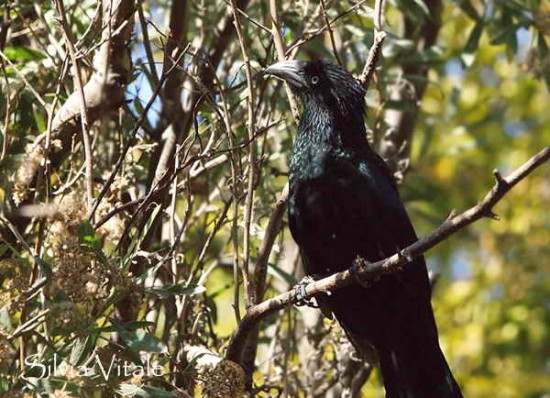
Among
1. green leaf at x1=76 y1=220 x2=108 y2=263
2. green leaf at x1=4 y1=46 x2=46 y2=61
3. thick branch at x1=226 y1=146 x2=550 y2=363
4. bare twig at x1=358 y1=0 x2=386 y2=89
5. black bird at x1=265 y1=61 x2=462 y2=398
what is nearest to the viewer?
thick branch at x1=226 y1=146 x2=550 y2=363

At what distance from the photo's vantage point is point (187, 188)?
12.0ft

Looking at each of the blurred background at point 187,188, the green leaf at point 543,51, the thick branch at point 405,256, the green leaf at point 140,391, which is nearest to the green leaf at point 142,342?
the blurred background at point 187,188

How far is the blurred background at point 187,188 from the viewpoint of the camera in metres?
3.07

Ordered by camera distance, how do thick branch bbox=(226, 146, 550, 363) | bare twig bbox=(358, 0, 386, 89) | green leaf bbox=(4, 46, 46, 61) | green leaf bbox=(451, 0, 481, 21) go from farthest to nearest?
1. green leaf bbox=(451, 0, 481, 21)
2. green leaf bbox=(4, 46, 46, 61)
3. bare twig bbox=(358, 0, 386, 89)
4. thick branch bbox=(226, 146, 550, 363)

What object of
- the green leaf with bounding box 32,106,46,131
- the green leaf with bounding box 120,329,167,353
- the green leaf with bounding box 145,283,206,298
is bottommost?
the green leaf with bounding box 120,329,167,353

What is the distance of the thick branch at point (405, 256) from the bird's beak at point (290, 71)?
0.99 m

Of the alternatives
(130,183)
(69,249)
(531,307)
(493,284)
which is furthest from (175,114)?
(493,284)

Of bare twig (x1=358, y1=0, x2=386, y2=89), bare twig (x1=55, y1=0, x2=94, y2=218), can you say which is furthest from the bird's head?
bare twig (x1=55, y1=0, x2=94, y2=218)

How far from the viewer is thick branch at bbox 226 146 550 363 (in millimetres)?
2463

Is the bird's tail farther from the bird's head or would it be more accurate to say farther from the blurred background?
the bird's head

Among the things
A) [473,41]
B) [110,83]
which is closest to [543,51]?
[473,41]

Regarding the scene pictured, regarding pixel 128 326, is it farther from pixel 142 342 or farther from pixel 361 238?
pixel 361 238

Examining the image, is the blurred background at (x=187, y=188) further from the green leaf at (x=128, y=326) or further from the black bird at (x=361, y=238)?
the black bird at (x=361, y=238)

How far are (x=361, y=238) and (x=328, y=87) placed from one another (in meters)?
0.79
